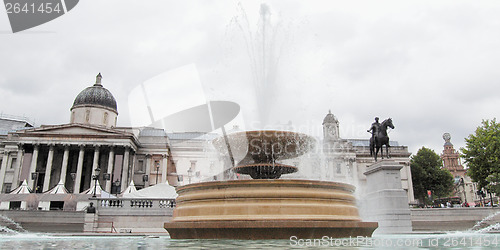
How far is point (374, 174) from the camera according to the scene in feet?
54.2

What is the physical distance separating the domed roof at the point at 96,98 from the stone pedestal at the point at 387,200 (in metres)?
46.5

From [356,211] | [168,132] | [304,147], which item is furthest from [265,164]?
[168,132]

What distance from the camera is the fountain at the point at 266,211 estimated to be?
291 inches

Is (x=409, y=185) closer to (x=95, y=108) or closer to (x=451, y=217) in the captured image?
(x=451, y=217)

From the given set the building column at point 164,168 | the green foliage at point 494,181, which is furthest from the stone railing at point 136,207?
the building column at point 164,168

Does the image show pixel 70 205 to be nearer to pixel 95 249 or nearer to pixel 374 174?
pixel 374 174

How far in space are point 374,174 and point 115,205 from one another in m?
15.4

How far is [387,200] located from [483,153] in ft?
79.8

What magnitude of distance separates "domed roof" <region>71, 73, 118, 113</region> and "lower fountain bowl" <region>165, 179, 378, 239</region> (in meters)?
49.3

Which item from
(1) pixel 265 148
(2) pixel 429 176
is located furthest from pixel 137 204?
(2) pixel 429 176

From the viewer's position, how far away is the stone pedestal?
48.2ft

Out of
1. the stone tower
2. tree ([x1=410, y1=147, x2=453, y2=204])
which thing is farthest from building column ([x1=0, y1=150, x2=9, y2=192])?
A: the stone tower

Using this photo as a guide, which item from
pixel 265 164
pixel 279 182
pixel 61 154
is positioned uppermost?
pixel 61 154

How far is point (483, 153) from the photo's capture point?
109ft
